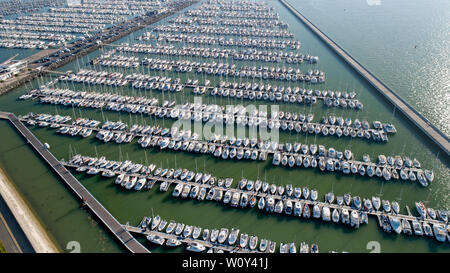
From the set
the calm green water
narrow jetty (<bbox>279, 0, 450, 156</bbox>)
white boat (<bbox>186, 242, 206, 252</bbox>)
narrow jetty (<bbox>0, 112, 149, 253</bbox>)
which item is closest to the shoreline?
the calm green water

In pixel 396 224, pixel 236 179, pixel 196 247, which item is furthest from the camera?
pixel 236 179

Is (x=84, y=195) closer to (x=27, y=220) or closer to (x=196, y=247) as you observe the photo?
(x=27, y=220)

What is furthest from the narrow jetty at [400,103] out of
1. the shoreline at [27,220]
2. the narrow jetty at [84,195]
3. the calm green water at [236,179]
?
the shoreline at [27,220]

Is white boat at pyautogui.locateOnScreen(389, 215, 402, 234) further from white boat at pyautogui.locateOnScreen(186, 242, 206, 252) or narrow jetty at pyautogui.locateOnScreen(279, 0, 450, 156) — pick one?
white boat at pyautogui.locateOnScreen(186, 242, 206, 252)

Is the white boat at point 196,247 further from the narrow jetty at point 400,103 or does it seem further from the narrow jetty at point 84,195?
the narrow jetty at point 400,103

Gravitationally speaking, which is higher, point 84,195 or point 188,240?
point 84,195

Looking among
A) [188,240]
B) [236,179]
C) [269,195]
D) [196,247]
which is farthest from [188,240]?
[269,195]

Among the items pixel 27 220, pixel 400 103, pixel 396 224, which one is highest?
pixel 400 103
